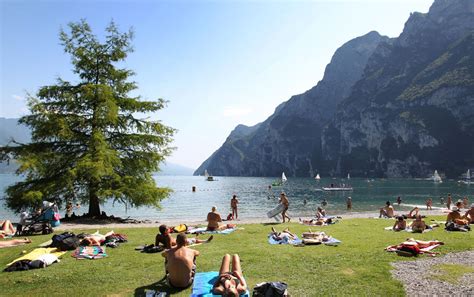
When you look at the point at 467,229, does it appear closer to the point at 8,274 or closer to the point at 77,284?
the point at 77,284

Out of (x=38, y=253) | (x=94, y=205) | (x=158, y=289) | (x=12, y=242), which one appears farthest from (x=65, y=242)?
(x=94, y=205)

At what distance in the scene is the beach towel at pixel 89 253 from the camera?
1284 centimetres

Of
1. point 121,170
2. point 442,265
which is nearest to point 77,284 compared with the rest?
point 442,265

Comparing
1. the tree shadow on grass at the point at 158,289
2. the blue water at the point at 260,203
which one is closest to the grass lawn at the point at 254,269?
the tree shadow on grass at the point at 158,289

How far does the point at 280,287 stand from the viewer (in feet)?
26.8

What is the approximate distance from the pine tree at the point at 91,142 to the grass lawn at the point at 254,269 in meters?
9.78

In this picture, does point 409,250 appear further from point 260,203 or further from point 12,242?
point 260,203

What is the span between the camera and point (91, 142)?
25672 mm

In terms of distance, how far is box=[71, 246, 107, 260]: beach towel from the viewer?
42.1ft

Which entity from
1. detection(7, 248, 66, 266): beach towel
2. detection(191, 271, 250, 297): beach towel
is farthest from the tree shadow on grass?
detection(7, 248, 66, 266): beach towel

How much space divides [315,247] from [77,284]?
8.87 m

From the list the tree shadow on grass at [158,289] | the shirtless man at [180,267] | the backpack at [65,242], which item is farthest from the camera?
the backpack at [65,242]

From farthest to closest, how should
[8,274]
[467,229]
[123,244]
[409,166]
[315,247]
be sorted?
[409,166] < [467,229] < [123,244] < [315,247] < [8,274]

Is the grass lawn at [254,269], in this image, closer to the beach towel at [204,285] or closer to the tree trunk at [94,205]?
the beach towel at [204,285]
